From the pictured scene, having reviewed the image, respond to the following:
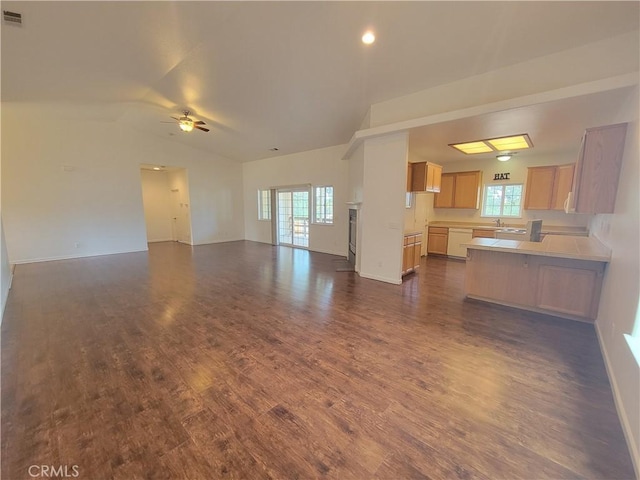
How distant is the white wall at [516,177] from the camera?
5.68m

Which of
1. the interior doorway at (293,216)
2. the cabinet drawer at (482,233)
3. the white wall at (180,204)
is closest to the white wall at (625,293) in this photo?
the cabinet drawer at (482,233)

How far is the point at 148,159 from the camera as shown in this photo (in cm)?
780

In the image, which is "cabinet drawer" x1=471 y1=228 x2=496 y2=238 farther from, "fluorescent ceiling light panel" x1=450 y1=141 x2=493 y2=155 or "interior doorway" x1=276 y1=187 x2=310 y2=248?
"interior doorway" x1=276 y1=187 x2=310 y2=248

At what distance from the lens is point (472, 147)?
4965mm

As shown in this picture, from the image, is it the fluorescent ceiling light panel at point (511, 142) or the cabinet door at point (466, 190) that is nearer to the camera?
the fluorescent ceiling light panel at point (511, 142)

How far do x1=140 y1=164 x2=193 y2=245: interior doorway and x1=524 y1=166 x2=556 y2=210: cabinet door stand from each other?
998 cm

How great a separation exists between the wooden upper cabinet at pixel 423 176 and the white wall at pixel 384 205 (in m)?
1.35

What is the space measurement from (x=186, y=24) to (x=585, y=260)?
5.55 metres

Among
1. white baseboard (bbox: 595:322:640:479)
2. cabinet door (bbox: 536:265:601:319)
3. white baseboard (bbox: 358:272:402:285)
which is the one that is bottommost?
white baseboard (bbox: 595:322:640:479)

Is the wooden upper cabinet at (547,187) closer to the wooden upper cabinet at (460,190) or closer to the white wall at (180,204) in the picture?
the wooden upper cabinet at (460,190)

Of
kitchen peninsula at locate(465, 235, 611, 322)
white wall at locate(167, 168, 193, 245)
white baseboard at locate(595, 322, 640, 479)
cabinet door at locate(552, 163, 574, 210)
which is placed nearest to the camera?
white baseboard at locate(595, 322, 640, 479)

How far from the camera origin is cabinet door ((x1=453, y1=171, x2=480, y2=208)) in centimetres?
662

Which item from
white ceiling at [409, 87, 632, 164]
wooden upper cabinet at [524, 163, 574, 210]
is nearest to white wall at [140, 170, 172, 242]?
white ceiling at [409, 87, 632, 164]

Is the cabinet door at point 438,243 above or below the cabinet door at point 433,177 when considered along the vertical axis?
below
